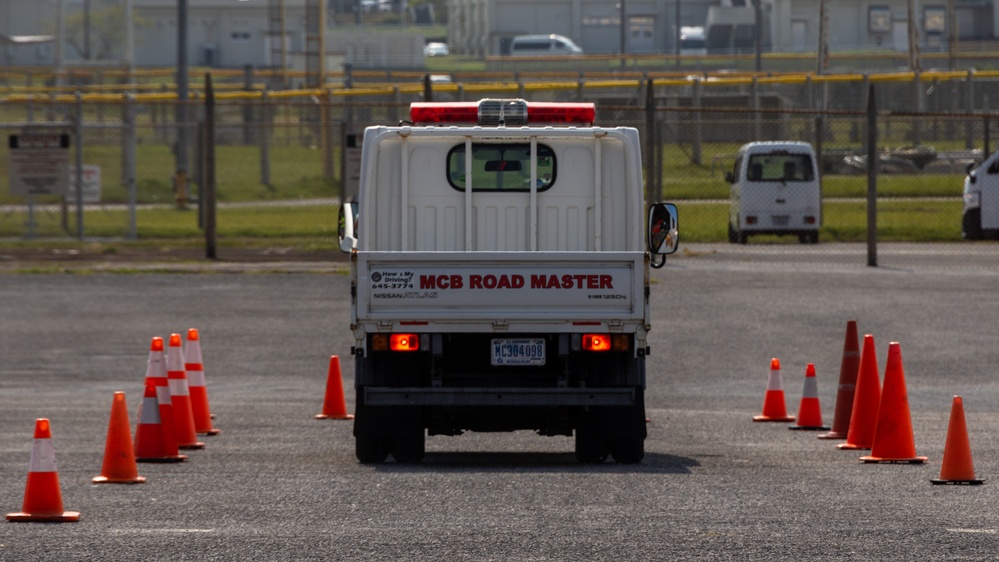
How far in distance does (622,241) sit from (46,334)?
8.51 meters

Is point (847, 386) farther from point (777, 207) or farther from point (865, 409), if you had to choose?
point (777, 207)

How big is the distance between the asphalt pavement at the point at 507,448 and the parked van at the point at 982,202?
542 cm

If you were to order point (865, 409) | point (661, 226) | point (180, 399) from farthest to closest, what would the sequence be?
point (661, 226) → point (180, 399) → point (865, 409)

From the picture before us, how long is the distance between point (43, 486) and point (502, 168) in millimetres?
4609

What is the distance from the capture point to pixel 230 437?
12.1 meters

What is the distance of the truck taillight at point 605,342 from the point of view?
10562mm

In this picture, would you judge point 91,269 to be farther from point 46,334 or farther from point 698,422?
point 698,422

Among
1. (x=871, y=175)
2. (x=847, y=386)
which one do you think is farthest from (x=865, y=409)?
(x=871, y=175)

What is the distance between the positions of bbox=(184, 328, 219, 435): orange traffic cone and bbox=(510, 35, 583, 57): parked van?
72513 millimetres

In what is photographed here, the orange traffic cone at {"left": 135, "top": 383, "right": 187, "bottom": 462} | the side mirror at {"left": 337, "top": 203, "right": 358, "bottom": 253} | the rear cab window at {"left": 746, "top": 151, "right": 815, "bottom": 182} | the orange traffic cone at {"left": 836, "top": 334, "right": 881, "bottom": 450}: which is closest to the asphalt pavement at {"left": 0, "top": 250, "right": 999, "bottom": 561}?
the orange traffic cone at {"left": 135, "top": 383, "right": 187, "bottom": 462}

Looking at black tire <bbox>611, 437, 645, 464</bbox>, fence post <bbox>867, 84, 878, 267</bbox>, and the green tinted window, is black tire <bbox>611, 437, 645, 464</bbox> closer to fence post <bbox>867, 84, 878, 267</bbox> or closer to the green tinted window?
the green tinted window

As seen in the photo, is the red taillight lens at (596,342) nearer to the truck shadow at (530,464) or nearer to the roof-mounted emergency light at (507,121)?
the truck shadow at (530,464)

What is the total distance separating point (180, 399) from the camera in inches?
457

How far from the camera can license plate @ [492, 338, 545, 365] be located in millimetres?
10578
